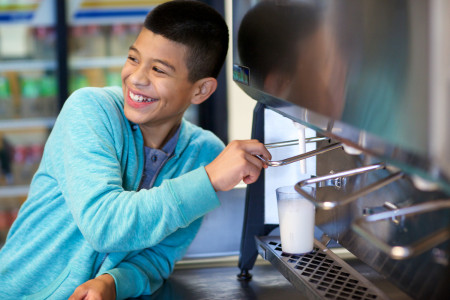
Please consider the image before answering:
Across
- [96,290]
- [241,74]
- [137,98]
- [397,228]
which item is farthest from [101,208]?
[397,228]

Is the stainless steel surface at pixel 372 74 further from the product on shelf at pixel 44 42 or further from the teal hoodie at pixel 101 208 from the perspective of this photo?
the product on shelf at pixel 44 42

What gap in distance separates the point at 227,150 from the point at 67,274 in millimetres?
415

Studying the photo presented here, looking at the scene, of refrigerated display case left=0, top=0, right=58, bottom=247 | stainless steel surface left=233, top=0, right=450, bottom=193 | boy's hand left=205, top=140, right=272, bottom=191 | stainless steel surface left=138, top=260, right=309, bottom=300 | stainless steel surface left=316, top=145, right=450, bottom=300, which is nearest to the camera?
stainless steel surface left=233, top=0, right=450, bottom=193

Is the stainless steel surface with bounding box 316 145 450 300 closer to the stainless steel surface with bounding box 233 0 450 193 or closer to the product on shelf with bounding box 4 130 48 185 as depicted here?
the stainless steel surface with bounding box 233 0 450 193

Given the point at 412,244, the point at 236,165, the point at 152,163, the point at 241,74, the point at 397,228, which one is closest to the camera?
the point at 412,244

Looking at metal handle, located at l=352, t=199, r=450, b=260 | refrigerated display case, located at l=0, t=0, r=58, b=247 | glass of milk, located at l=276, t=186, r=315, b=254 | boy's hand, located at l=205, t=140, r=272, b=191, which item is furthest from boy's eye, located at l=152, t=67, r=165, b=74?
refrigerated display case, located at l=0, t=0, r=58, b=247

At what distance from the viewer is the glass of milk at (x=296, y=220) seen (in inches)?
42.2

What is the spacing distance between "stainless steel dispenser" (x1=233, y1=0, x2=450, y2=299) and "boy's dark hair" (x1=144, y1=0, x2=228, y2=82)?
0.08 metres

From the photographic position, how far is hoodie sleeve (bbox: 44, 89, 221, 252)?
107cm

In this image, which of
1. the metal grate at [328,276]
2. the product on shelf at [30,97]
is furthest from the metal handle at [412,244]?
the product on shelf at [30,97]

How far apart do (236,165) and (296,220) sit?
0.14 meters

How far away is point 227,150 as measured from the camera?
109 centimetres

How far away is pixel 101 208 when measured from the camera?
109 cm

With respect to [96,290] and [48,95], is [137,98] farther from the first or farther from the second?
[48,95]
